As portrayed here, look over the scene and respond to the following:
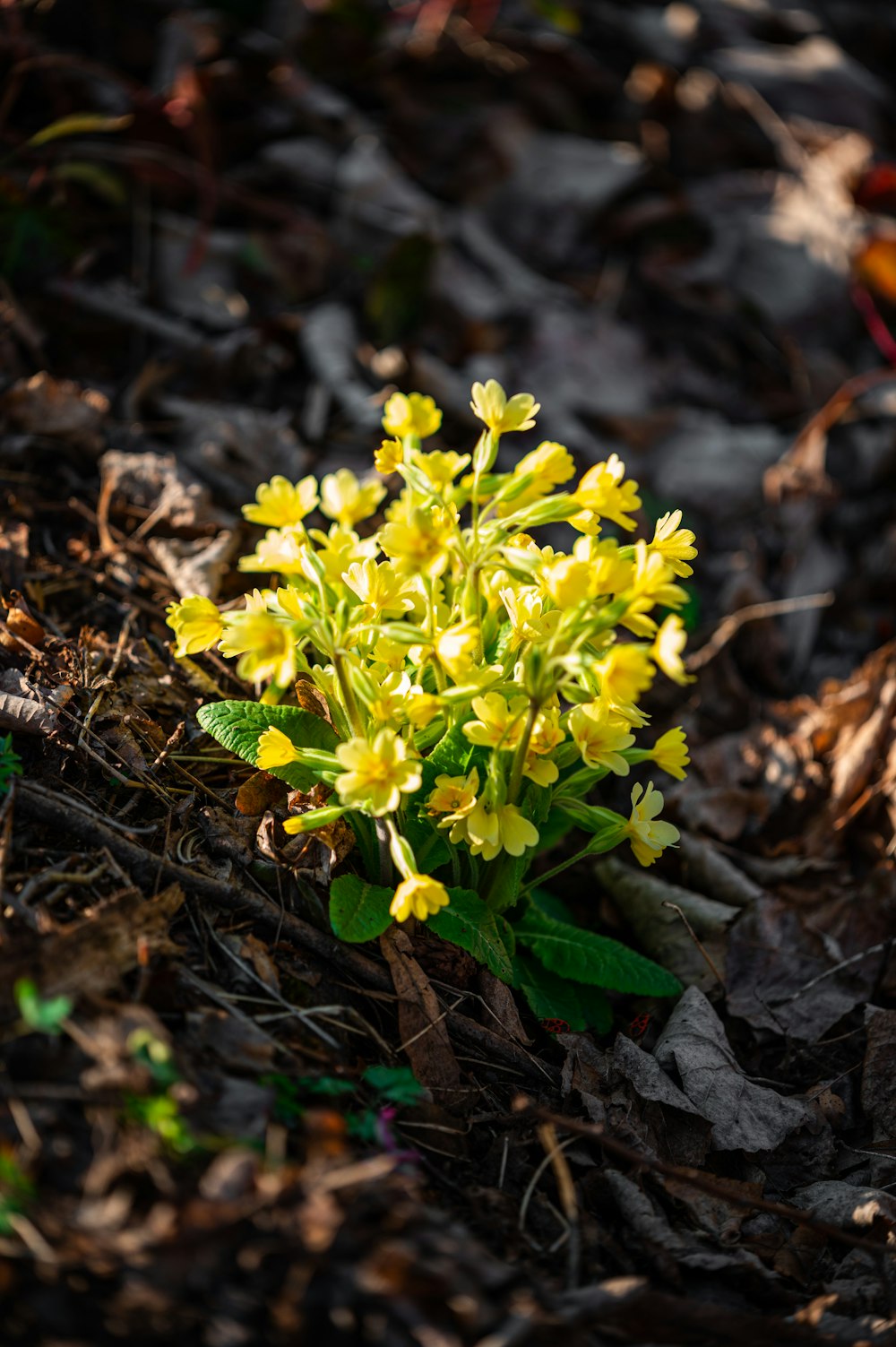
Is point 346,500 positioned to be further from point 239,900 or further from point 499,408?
point 239,900

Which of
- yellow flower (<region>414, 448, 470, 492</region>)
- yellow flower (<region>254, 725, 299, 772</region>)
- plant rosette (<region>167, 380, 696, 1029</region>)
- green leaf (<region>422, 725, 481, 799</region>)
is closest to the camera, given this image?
plant rosette (<region>167, 380, 696, 1029</region>)

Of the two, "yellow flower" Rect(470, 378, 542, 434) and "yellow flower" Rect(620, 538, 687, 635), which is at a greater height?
"yellow flower" Rect(470, 378, 542, 434)

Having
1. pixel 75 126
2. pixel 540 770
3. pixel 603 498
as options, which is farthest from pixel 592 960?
pixel 75 126

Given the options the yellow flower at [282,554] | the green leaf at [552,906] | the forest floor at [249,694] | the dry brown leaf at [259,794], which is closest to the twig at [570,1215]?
the forest floor at [249,694]

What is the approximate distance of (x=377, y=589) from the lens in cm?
214

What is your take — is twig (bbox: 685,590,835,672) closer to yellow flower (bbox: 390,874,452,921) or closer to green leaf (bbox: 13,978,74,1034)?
yellow flower (bbox: 390,874,452,921)

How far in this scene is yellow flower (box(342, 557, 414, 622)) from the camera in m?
2.14

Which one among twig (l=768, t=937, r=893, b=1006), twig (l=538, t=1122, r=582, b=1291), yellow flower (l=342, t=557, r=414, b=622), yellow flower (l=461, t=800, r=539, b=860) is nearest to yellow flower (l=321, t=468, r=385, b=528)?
yellow flower (l=342, t=557, r=414, b=622)

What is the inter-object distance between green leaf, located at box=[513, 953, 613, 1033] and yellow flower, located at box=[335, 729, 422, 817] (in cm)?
70

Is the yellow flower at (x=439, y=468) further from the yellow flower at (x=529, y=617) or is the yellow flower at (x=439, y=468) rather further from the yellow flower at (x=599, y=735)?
the yellow flower at (x=599, y=735)

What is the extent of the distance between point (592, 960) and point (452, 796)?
624 millimetres

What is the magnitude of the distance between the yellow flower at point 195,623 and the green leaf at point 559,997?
1.03 metres

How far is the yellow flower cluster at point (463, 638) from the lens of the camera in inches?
73.5

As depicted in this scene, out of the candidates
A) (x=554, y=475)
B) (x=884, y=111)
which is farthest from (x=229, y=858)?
(x=884, y=111)
